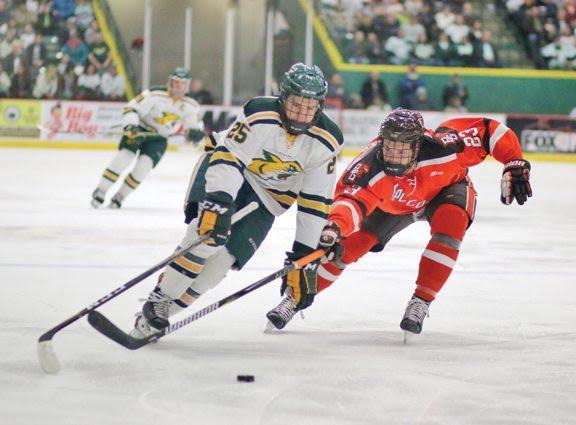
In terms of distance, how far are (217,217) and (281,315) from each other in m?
0.63

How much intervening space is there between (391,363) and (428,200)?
2.75 feet

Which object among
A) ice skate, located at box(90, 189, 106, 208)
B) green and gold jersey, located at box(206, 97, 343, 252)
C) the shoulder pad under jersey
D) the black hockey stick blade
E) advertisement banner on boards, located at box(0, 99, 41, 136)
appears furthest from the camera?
advertisement banner on boards, located at box(0, 99, 41, 136)

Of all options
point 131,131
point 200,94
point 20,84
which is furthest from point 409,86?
point 131,131

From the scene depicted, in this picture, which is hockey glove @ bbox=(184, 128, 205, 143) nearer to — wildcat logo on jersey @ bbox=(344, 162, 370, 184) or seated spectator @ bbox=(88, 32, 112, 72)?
wildcat logo on jersey @ bbox=(344, 162, 370, 184)

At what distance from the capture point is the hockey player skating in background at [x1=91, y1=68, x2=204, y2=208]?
8883 millimetres

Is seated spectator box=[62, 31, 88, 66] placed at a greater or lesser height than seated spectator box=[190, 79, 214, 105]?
greater

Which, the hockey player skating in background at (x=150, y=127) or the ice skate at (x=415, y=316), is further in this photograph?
the hockey player skating in background at (x=150, y=127)

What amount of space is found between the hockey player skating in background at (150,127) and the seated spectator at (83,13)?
7057 mm

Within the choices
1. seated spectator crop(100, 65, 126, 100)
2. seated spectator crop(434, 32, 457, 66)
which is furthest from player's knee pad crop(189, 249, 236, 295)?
seated spectator crop(434, 32, 457, 66)

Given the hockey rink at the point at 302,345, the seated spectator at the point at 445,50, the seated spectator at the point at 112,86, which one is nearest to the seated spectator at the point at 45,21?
the seated spectator at the point at 112,86

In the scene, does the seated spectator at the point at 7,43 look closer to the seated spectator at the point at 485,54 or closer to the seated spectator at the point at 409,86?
the seated spectator at the point at 409,86

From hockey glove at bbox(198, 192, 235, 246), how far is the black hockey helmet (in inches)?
26.5

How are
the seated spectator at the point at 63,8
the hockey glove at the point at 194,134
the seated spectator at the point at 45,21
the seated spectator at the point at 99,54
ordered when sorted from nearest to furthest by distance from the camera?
the hockey glove at the point at 194,134
the seated spectator at the point at 99,54
the seated spectator at the point at 45,21
the seated spectator at the point at 63,8

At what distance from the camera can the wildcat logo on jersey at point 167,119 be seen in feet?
30.0
